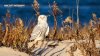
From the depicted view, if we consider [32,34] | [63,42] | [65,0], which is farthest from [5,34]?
[65,0]

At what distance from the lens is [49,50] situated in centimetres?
645

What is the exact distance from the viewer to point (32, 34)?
6867 millimetres

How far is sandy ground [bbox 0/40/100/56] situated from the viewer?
19.2ft

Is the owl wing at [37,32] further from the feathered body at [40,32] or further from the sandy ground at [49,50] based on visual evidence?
the sandy ground at [49,50]

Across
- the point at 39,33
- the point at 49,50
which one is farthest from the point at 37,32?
the point at 49,50

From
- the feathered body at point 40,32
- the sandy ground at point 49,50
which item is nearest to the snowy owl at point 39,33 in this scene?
the feathered body at point 40,32

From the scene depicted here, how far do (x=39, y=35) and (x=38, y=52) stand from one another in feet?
2.08

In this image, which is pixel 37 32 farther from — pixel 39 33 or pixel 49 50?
pixel 49 50

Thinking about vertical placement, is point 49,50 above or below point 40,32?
below

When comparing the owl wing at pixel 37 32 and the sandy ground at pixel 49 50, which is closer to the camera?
the sandy ground at pixel 49 50

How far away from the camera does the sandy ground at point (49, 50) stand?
5.85m

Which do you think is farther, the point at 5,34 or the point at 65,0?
the point at 65,0

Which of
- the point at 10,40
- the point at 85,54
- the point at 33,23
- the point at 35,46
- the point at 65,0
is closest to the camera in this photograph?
the point at 85,54

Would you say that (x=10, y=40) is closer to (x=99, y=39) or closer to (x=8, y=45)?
(x=8, y=45)
